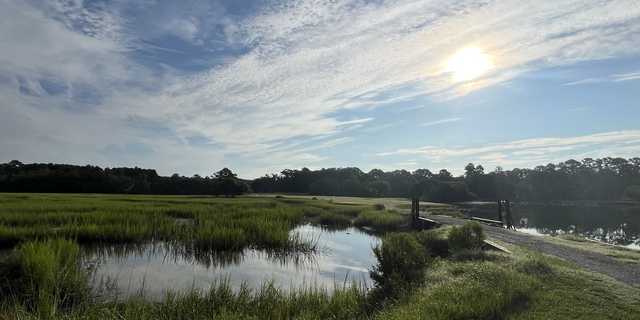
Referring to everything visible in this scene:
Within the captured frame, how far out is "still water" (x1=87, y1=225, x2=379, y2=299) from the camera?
10648 millimetres

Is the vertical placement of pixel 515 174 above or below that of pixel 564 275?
above

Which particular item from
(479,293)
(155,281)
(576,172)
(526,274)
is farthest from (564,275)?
(576,172)

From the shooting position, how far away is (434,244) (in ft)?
53.0

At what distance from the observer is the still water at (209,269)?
1065 cm

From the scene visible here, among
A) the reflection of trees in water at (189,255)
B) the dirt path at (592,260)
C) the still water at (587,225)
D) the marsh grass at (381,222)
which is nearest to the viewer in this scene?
the dirt path at (592,260)

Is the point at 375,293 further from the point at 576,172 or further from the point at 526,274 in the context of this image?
the point at 576,172

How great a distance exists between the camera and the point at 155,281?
11.1 metres

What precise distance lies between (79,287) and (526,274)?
10390 mm

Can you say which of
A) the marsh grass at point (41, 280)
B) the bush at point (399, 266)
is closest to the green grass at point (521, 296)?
the bush at point (399, 266)

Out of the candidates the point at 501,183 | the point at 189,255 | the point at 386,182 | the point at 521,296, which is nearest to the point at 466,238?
the point at 521,296

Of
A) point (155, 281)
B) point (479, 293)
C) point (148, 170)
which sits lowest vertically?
point (155, 281)

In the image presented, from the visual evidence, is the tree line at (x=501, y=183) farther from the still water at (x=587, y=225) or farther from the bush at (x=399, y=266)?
the bush at (x=399, y=266)

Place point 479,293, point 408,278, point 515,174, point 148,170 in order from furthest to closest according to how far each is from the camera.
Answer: point 515,174 → point 148,170 → point 408,278 → point 479,293

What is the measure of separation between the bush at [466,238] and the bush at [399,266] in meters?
2.32
